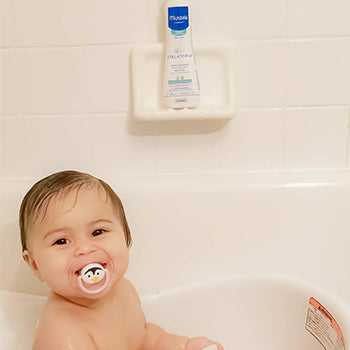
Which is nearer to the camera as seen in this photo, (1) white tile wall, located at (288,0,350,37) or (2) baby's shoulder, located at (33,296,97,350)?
(2) baby's shoulder, located at (33,296,97,350)

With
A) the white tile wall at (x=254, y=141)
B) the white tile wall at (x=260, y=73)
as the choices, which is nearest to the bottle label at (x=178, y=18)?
the white tile wall at (x=260, y=73)

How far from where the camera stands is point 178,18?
42.4 inches

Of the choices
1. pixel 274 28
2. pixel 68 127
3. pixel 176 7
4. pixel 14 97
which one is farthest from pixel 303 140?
pixel 14 97

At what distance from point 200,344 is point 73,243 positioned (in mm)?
326

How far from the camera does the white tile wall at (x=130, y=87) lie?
44.4 inches

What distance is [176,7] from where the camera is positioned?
107cm

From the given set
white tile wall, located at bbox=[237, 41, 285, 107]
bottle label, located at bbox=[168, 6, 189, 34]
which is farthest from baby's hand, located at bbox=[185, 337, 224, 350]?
bottle label, located at bbox=[168, 6, 189, 34]

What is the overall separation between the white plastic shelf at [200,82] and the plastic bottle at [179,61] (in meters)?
0.03

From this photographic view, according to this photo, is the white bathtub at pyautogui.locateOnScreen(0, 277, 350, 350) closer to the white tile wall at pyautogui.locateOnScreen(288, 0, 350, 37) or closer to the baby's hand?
the baby's hand

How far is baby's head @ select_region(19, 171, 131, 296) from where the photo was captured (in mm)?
882

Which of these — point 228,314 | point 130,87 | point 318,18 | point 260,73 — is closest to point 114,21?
point 130,87

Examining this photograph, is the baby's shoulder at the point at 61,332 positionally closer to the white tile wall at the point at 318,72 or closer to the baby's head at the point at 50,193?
the baby's head at the point at 50,193

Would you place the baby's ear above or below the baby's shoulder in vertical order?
above

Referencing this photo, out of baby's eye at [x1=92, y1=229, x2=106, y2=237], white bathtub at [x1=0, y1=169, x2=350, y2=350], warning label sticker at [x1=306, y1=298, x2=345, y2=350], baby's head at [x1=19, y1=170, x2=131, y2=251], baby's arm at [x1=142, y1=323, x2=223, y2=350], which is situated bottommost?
baby's arm at [x1=142, y1=323, x2=223, y2=350]
